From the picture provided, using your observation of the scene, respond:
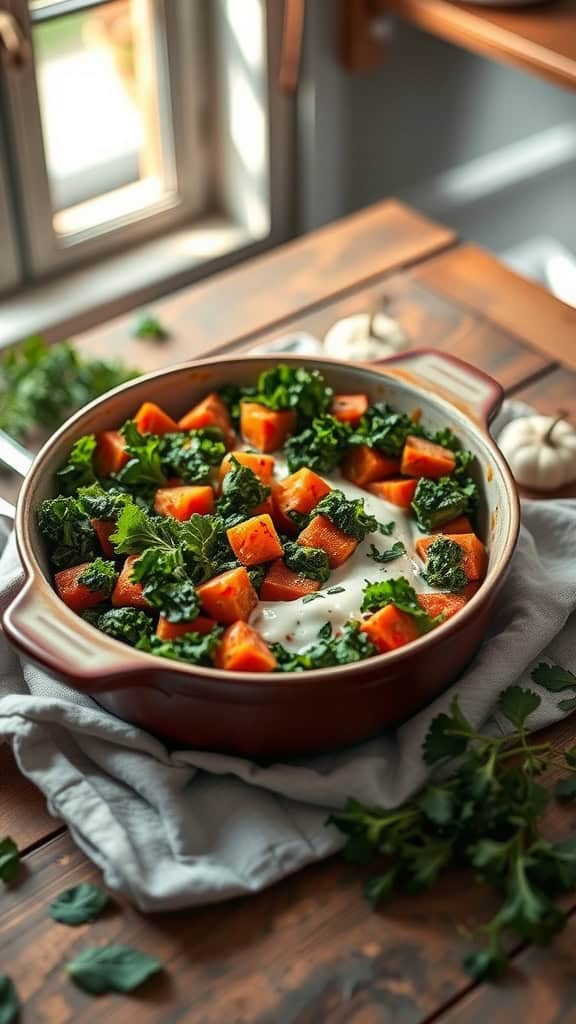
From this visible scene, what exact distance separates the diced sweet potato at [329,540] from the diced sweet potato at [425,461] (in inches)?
5.7

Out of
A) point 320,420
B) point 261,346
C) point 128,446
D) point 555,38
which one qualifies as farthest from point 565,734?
point 555,38

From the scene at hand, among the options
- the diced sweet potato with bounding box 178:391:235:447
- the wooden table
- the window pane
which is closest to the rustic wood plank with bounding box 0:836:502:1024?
the wooden table

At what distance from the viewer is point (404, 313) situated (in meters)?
1.94

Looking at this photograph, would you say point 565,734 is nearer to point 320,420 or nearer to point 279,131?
point 320,420

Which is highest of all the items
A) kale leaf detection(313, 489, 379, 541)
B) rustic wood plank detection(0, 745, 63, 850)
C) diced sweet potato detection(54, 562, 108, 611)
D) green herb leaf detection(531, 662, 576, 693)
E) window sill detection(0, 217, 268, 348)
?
kale leaf detection(313, 489, 379, 541)

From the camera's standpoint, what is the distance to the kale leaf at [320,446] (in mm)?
1479

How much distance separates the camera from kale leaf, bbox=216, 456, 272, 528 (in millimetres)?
1384

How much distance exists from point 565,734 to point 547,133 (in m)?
2.26

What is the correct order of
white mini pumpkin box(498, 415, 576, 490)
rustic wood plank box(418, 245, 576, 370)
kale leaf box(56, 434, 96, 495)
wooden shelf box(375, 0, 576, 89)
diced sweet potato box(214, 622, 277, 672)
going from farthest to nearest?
wooden shelf box(375, 0, 576, 89), rustic wood plank box(418, 245, 576, 370), white mini pumpkin box(498, 415, 576, 490), kale leaf box(56, 434, 96, 495), diced sweet potato box(214, 622, 277, 672)

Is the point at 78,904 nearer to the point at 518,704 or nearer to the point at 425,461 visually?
the point at 518,704

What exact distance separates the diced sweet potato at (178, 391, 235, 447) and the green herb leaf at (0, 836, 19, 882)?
1.78ft

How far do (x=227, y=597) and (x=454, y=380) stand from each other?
0.46m

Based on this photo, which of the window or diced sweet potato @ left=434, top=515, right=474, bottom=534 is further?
the window

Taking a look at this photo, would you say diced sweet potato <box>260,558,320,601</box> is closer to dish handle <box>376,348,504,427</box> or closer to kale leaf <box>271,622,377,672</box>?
kale leaf <box>271,622,377,672</box>
